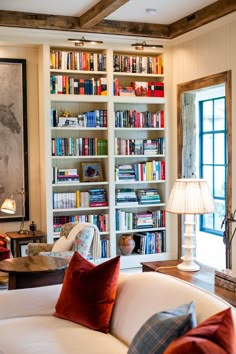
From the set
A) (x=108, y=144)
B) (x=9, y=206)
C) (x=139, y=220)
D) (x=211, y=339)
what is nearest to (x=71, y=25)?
(x=108, y=144)

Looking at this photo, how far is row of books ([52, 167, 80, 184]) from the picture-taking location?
6.14 meters

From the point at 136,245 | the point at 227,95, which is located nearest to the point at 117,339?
the point at 227,95

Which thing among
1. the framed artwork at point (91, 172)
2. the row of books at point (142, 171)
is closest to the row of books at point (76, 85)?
the framed artwork at point (91, 172)

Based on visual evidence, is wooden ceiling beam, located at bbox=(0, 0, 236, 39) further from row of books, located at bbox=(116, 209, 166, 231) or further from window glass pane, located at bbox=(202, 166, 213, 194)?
A: window glass pane, located at bbox=(202, 166, 213, 194)

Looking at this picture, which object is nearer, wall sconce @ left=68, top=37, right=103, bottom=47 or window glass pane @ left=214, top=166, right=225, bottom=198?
wall sconce @ left=68, top=37, right=103, bottom=47

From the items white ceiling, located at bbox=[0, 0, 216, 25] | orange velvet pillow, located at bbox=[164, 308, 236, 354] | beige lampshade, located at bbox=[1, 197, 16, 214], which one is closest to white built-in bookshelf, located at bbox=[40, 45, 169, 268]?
beige lampshade, located at bbox=[1, 197, 16, 214]

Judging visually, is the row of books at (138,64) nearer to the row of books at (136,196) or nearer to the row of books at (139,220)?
the row of books at (136,196)

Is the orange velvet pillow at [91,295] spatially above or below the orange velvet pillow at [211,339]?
below

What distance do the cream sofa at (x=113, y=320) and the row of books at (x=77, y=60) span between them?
11.9 feet

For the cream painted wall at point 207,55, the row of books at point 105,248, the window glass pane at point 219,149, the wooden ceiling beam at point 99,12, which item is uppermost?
the wooden ceiling beam at point 99,12

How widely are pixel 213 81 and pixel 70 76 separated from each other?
1.82m

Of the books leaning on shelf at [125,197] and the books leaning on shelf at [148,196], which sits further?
the books leaning on shelf at [148,196]

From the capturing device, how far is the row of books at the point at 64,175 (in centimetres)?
614

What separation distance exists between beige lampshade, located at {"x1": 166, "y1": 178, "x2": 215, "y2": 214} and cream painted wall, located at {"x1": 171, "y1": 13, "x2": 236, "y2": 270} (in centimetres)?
182
